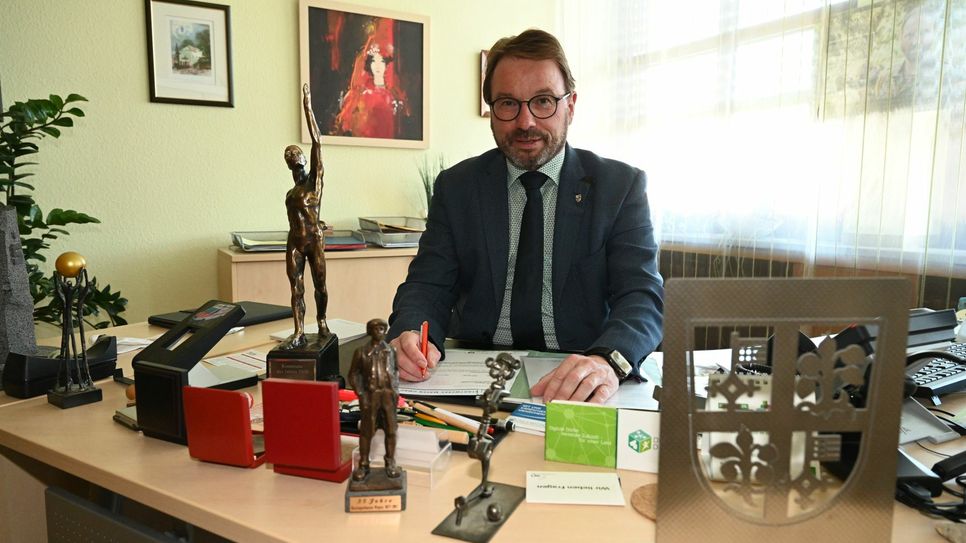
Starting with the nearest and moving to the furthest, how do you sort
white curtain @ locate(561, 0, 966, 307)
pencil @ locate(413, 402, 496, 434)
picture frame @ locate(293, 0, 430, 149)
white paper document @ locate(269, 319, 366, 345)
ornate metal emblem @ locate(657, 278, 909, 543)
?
ornate metal emblem @ locate(657, 278, 909, 543) → pencil @ locate(413, 402, 496, 434) → white paper document @ locate(269, 319, 366, 345) → white curtain @ locate(561, 0, 966, 307) → picture frame @ locate(293, 0, 430, 149)

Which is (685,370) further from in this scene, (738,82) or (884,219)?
(738,82)

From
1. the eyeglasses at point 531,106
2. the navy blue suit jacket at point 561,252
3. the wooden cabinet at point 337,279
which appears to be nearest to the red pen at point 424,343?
the navy blue suit jacket at point 561,252

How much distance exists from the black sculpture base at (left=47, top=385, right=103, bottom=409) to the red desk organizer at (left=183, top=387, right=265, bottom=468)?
37cm

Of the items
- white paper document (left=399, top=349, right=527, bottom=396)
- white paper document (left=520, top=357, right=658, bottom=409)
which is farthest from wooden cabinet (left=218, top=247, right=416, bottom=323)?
white paper document (left=520, top=357, right=658, bottom=409)

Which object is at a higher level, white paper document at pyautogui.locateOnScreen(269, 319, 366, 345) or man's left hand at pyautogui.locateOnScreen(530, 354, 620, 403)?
man's left hand at pyautogui.locateOnScreen(530, 354, 620, 403)

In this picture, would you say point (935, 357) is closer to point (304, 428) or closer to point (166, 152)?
point (304, 428)

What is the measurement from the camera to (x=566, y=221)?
165 cm

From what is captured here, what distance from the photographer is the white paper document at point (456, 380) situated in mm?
1114

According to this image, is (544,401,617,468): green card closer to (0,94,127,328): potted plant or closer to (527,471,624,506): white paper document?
(527,471,624,506): white paper document

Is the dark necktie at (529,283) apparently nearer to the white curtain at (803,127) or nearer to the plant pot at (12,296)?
the plant pot at (12,296)

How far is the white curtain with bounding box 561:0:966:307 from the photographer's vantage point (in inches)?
78.4

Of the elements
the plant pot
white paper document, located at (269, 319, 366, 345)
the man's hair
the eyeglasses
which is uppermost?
the man's hair

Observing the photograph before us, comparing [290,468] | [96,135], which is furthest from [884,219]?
[96,135]

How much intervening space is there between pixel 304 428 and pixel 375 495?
137mm
